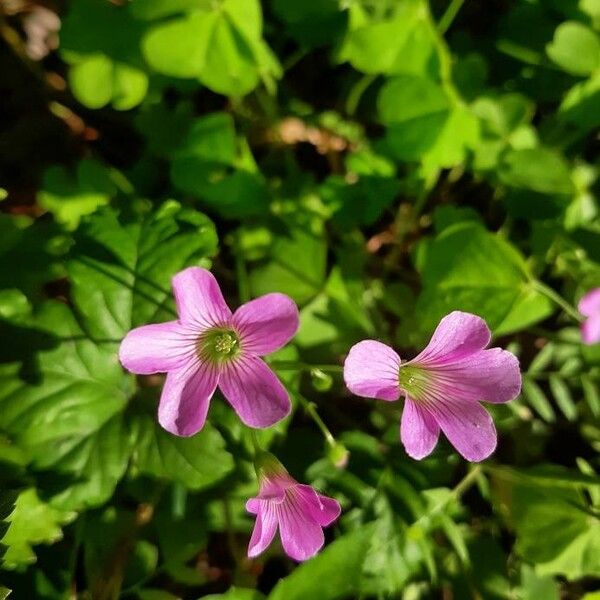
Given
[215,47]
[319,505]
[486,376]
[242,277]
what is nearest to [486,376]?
[486,376]

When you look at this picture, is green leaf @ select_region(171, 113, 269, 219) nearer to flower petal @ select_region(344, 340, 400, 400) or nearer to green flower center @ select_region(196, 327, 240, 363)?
green flower center @ select_region(196, 327, 240, 363)

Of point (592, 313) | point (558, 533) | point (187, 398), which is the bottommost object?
point (558, 533)

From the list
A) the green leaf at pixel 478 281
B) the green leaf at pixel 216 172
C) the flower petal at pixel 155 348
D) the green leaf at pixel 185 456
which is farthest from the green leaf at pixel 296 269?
the flower petal at pixel 155 348

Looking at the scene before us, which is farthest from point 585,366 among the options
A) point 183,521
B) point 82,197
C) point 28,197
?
point 28,197

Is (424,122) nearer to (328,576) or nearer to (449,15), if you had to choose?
(449,15)

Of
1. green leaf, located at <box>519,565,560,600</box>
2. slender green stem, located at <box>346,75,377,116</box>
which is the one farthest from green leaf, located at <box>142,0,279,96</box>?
green leaf, located at <box>519,565,560,600</box>

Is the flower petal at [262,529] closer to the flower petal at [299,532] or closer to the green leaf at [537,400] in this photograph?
the flower petal at [299,532]
